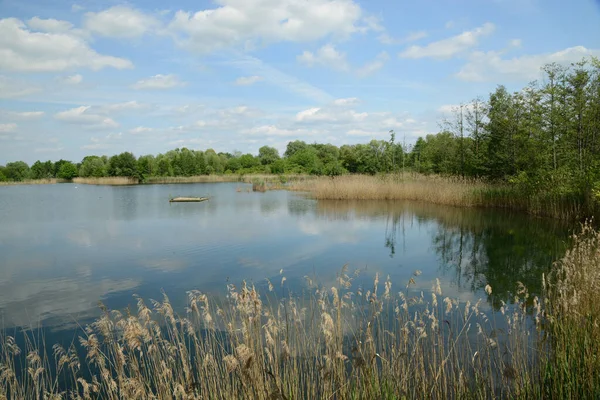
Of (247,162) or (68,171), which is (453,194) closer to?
(247,162)

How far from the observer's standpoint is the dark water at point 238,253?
6.73 metres

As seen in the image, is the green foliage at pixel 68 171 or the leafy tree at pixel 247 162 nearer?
the leafy tree at pixel 247 162

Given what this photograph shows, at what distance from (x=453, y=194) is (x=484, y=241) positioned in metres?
8.50

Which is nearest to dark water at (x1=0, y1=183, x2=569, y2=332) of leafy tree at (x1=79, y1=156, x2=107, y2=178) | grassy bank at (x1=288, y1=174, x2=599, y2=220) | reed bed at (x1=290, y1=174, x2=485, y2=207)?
grassy bank at (x1=288, y1=174, x2=599, y2=220)

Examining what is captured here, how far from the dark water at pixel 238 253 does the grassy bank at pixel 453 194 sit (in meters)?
0.82

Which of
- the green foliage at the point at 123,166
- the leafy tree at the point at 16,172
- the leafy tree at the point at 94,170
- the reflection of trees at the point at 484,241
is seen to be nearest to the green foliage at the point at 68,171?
the leafy tree at the point at 94,170

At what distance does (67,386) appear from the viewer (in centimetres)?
383

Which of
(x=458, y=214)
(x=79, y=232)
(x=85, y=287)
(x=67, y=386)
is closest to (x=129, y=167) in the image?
(x=79, y=232)

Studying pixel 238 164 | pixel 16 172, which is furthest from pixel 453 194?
pixel 16 172

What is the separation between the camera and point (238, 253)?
31.3ft

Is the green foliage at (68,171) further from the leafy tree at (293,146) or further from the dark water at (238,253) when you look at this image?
the dark water at (238,253)

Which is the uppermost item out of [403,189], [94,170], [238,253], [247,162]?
[247,162]

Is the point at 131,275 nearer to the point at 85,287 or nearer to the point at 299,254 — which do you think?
the point at 85,287

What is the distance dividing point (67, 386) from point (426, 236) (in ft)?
32.4
